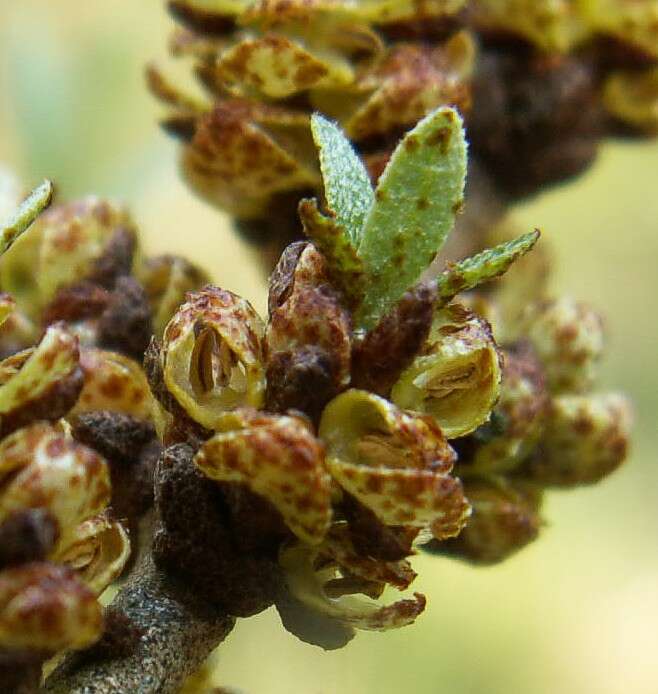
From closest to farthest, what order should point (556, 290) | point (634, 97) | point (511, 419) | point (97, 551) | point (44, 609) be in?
point (44, 609) < point (97, 551) < point (511, 419) < point (634, 97) < point (556, 290)

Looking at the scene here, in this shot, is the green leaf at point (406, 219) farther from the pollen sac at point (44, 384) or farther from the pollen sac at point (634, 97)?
the pollen sac at point (634, 97)

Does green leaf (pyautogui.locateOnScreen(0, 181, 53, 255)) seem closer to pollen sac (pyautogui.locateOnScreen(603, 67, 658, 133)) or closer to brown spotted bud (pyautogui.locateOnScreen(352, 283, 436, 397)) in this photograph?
brown spotted bud (pyautogui.locateOnScreen(352, 283, 436, 397))

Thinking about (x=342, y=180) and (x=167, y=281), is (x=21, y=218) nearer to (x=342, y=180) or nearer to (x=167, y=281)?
(x=342, y=180)

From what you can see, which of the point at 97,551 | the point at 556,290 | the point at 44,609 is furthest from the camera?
the point at 556,290

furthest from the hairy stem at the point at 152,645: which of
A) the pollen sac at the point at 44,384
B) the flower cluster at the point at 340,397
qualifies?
the pollen sac at the point at 44,384

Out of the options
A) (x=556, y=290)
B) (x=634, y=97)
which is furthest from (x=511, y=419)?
(x=556, y=290)

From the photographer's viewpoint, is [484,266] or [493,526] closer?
[484,266]

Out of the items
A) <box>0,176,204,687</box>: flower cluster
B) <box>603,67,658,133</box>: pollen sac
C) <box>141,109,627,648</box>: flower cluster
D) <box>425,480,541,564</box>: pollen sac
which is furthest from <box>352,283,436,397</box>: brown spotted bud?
<box>603,67,658,133</box>: pollen sac

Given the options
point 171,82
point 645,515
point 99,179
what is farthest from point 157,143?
point 645,515
